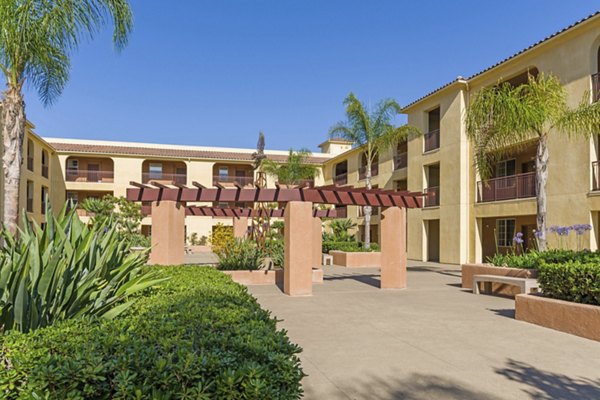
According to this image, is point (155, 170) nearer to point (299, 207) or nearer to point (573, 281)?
point (299, 207)

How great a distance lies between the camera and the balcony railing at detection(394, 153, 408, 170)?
29.9 m

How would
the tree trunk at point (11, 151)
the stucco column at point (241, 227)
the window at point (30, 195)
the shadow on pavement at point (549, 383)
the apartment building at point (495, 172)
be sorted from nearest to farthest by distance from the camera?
the shadow on pavement at point (549, 383)
the tree trunk at point (11, 151)
the apartment building at point (495, 172)
the stucco column at point (241, 227)
the window at point (30, 195)

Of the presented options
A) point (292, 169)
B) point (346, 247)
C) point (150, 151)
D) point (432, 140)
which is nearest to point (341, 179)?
point (292, 169)

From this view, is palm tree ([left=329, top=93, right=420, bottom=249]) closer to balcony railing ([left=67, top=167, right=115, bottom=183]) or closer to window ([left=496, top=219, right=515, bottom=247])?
window ([left=496, top=219, right=515, bottom=247])

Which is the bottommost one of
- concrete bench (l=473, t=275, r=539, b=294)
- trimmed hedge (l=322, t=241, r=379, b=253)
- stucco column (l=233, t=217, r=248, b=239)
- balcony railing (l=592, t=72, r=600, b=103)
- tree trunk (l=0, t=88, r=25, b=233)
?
concrete bench (l=473, t=275, r=539, b=294)

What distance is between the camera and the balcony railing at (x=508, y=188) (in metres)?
19.8

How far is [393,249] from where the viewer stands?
13.4 meters

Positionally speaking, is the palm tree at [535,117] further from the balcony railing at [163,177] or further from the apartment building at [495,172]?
the balcony railing at [163,177]

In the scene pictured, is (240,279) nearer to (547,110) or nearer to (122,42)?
(122,42)

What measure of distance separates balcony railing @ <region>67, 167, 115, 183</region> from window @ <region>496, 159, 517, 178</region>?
31.8 metres

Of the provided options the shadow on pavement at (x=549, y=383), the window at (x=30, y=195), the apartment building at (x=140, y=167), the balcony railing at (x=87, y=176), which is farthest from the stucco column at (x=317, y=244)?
the balcony railing at (x=87, y=176)

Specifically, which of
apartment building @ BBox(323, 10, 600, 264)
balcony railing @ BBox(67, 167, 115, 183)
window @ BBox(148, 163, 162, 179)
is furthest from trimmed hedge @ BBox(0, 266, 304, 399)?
balcony railing @ BBox(67, 167, 115, 183)

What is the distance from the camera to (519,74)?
65.7ft

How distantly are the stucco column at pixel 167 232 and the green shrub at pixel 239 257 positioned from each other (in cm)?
206
